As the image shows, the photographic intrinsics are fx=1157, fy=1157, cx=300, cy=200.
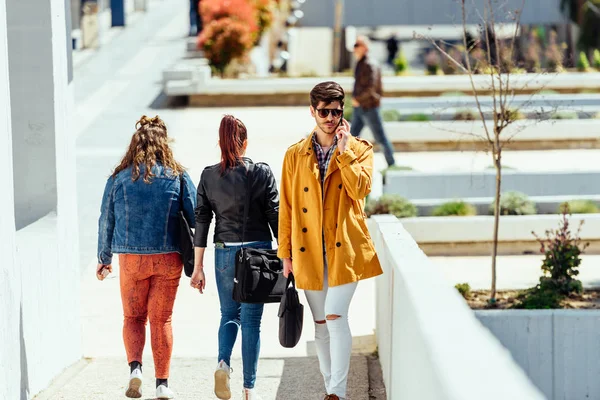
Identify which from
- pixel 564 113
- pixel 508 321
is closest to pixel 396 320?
pixel 508 321

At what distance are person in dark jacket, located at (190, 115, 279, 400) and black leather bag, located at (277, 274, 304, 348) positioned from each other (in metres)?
0.24

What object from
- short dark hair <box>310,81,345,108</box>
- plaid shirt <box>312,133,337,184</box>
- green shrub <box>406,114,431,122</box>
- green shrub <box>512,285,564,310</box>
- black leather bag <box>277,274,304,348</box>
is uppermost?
short dark hair <box>310,81,345,108</box>

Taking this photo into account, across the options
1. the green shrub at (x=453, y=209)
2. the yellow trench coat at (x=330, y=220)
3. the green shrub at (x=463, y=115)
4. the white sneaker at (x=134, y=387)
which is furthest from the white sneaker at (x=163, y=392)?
the green shrub at (x=463, y=115)

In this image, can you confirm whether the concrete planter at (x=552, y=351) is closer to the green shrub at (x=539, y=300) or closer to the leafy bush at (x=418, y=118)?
the green shrub at (x=539, y=300)

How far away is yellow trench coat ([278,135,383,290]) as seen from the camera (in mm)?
5734

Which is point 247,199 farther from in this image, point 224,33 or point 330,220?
point 224,33

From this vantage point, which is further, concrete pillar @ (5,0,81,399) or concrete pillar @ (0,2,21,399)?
concrete pillar @ (5,0,81,399)

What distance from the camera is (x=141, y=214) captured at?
6.29 m

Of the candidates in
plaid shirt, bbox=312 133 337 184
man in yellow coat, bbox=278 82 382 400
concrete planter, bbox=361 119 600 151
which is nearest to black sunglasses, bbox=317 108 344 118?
man in yellow coat, bbox=278 82 382 400

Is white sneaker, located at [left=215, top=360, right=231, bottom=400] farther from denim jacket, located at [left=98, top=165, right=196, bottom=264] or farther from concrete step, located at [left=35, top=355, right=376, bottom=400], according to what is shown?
denim jacket, located at [left=98, top=165, right=196, bottom=264]

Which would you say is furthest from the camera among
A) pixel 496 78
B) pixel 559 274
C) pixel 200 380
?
pixel 496 78

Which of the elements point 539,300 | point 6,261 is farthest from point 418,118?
point 6,261

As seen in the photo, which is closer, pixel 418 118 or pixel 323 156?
pixel 323 156

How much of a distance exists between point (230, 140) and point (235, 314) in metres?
0.95
